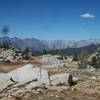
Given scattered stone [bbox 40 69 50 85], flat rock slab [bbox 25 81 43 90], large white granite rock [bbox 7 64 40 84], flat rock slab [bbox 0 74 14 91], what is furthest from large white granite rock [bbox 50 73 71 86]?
flat rock slab [bbox 0 74 14 91]

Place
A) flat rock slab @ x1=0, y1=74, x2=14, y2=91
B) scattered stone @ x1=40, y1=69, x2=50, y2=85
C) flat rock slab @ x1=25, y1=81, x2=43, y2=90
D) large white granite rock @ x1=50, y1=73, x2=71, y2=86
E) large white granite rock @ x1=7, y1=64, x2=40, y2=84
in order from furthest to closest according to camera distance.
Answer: large white granite rock @ x1=50, y1=73, x2=71, y2=86, scattered stone @ x1=40, y1=69, x2=50, y2=85, large white granite rock @ x1=7, y1=64, x2=40, y2=84, flat rock slab @ x1=25, y1=81, x2=43, y2=90, flat rock slab @ x1=0, y1=74, x2=14, y2=91

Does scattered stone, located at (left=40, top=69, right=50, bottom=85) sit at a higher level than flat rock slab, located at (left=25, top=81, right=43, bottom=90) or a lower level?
higher

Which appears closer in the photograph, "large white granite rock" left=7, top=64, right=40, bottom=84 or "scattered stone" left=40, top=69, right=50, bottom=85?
"large white granite rock" left=7, top=64, right=40, bottom=84

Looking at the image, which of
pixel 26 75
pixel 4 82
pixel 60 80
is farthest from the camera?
pixel 60 80

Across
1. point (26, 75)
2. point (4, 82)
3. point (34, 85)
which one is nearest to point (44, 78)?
point (26, 75)

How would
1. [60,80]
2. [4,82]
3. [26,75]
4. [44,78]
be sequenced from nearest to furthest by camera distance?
[4,82] → [26,75] → [44,78] → [60,80]

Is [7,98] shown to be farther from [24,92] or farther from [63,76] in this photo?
[63,76]

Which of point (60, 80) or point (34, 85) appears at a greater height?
point (60, 80)

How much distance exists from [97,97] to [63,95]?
294 centimetres

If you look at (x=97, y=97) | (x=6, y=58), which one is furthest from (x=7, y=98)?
(x=6, y=58)

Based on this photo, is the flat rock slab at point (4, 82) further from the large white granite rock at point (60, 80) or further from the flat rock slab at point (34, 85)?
the large white granite rock at point (60, 80)

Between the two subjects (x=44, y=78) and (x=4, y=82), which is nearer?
(x=4, y=82)

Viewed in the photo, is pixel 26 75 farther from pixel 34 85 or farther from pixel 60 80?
pixel 60 80

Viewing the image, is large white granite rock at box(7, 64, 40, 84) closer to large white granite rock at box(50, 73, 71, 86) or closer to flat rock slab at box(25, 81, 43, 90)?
flat rock slab at box(25, 81, 43, 90)
